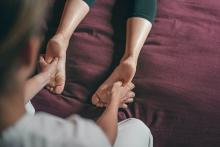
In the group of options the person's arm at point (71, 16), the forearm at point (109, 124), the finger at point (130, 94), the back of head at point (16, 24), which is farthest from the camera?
the person's arm at point (71, 16)

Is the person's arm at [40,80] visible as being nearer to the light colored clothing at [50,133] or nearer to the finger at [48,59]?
the finger at [48,59]

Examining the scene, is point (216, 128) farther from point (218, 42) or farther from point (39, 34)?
point (39, 34)

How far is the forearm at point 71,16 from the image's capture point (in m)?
1.26

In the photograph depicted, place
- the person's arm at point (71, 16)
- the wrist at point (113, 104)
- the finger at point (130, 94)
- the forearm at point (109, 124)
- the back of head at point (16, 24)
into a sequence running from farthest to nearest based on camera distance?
1. the person's arm at point (71, 16)
2. the finger at point (130, 94)
3. the wrist at point (113, 104)
4. the forearm at point (109, 124)
5. the back of head at point (16, 24)

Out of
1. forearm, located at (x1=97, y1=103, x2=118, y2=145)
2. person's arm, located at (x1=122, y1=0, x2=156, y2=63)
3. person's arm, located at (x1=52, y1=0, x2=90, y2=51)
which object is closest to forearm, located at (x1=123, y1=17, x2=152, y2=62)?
person's arm, located at (x1=122, y1=0, x2=156, y2=63)

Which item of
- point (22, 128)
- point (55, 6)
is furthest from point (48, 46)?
point (22, 128)

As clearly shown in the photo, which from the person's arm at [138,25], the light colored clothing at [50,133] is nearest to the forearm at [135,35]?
the person's arm at [138,25]

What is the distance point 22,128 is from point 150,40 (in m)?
0.66

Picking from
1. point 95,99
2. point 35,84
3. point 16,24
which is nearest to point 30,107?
point 35,84

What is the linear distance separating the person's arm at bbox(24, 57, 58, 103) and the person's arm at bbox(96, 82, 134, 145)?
6.4 inches

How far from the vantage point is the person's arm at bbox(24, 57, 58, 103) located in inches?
43.0

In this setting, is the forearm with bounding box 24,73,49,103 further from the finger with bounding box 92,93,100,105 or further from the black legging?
the black legging

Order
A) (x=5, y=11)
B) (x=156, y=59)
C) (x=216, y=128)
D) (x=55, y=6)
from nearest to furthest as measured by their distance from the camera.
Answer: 1. (x=5, y=11)
2. (x=216, y=128)
3. (x=156, y=59)
4. (x=55, y=6)

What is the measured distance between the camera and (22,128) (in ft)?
2.25
